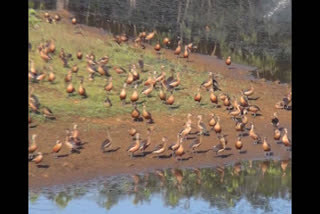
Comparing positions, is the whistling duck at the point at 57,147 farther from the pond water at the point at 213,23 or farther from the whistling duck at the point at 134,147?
the pond water at the point at 213,23

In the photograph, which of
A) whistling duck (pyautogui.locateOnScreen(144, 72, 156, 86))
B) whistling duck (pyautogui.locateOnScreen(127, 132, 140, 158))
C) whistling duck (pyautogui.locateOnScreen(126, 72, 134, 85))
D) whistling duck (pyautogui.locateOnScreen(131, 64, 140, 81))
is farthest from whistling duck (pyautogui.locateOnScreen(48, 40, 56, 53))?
whistling duck (pyautogui.locateOnScreen(127, 132, 140, 158))

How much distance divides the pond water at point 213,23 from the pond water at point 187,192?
1211 cm

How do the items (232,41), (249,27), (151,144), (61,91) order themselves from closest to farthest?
(151,144), (61,91), (232,41), (249,27)

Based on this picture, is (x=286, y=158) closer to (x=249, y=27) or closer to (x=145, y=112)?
(x=145, y=112)

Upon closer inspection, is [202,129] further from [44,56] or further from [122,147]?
[44,56]

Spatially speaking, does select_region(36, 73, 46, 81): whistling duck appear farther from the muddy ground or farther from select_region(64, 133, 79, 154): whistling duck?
select_region(64, 133, 79, 154): whistling duck

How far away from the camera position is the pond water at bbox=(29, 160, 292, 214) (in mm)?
15281

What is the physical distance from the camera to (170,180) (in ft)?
56.6

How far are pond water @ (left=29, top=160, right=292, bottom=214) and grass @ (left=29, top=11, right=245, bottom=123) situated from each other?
14.1 ft

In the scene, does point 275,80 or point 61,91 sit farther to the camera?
point 275,80

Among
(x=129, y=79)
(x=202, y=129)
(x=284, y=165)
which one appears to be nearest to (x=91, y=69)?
(x=129, y=79)
